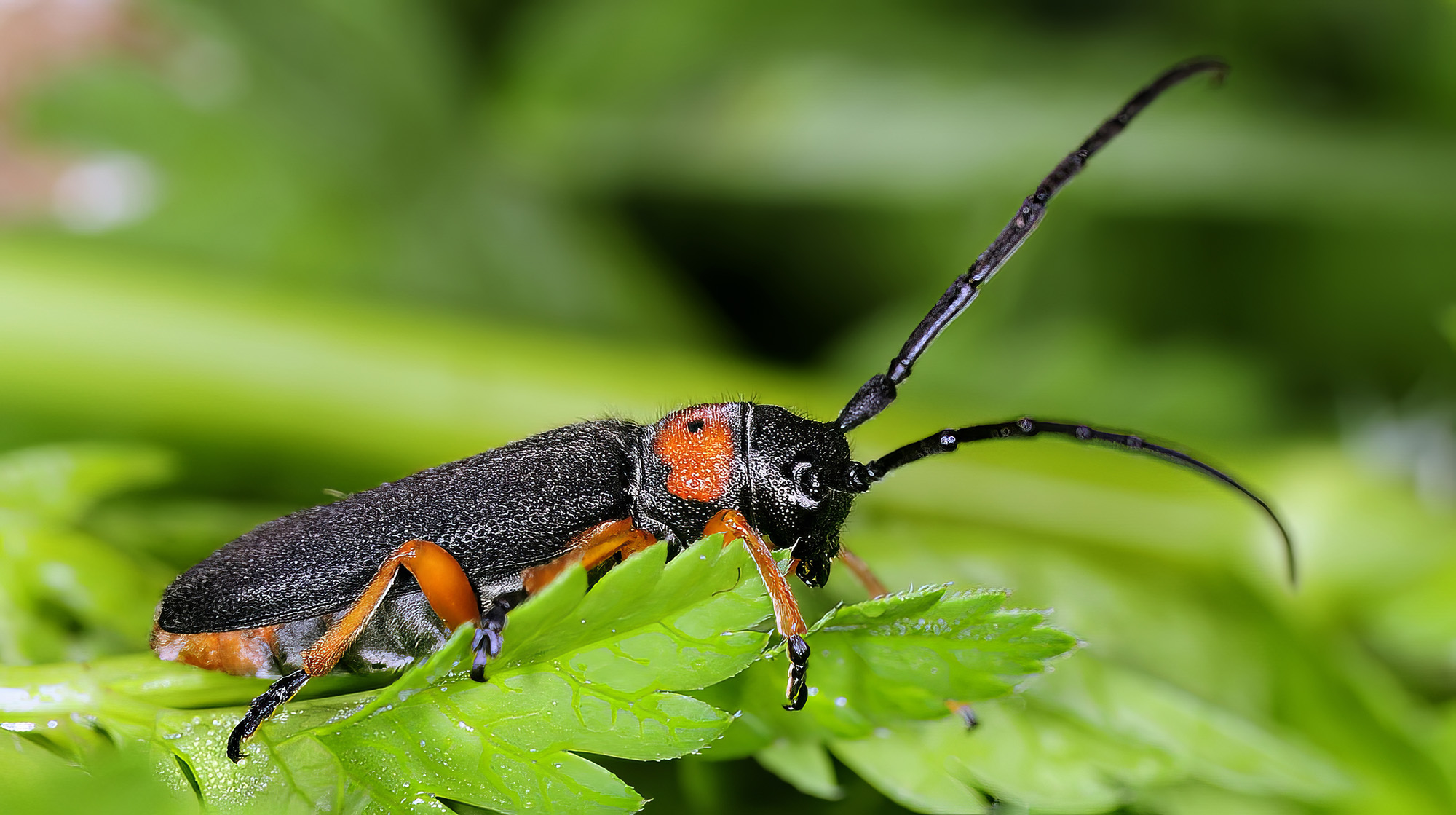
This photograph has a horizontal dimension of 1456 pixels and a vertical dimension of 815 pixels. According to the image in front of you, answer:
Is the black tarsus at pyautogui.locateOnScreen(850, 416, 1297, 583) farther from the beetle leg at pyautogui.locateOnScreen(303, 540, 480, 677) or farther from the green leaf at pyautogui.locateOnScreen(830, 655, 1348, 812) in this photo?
the beetle leg at pyautogui.locateOnScreen(303, 540, 480, 677)

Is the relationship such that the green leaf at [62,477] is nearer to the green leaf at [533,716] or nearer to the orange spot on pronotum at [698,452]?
the green leaf at [533,716]

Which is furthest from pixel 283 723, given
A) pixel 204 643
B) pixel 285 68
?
pixel 285 68

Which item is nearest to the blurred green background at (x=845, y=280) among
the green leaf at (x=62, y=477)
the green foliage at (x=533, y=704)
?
the green leaf at (x=62, y=477)

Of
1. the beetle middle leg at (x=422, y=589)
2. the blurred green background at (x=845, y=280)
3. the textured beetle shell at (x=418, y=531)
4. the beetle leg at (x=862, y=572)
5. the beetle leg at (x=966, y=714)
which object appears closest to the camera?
the beetle middle leg at (x=422, y=589)

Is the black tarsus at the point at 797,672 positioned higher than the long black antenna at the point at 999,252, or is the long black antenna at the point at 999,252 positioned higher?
the long black antenna at the point at 999,252

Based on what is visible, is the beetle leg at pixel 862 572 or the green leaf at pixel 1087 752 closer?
the green leaf at pixel 1087 752

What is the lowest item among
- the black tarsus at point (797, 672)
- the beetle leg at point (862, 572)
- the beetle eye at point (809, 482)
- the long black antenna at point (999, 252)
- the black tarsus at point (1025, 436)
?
the black tarsus at point (797, 672)
